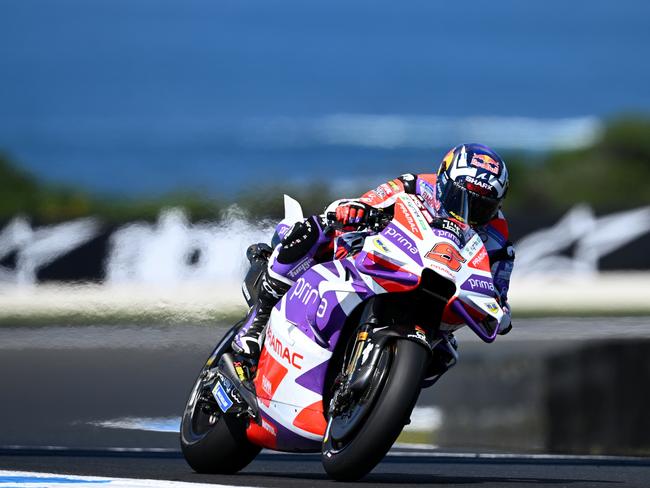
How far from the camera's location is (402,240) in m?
6.89

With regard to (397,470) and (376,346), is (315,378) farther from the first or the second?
(397,470)

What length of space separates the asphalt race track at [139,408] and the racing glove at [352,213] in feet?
3.84

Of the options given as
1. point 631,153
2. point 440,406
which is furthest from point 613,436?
point 631,153

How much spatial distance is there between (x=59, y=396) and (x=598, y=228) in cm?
685

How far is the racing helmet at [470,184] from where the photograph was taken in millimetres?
7117

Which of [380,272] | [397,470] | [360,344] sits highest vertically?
[380,272]

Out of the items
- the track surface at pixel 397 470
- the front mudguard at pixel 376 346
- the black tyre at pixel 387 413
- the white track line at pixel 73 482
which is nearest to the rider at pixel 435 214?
the front mudguard at pixel 376 346

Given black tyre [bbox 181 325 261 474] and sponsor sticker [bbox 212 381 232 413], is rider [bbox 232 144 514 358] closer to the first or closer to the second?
sponsor sticker [bbox 212 381 232 413]

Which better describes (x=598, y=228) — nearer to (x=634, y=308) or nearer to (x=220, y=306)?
(x=634, y=308)

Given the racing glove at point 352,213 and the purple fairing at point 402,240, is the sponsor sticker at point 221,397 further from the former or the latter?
A: the purple fairing at point 402,240

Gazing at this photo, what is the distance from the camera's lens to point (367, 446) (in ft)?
21.6

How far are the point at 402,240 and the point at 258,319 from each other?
1294 millimetres

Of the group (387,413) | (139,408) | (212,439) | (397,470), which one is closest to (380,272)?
(387,413)

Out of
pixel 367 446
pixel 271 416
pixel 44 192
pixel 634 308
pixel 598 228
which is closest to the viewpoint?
pixel 367 446
